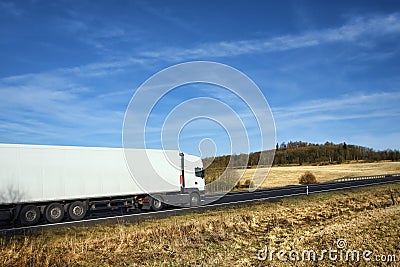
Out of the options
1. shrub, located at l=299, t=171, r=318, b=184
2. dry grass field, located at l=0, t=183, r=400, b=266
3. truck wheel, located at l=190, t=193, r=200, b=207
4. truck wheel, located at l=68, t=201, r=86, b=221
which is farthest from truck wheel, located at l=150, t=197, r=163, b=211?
shrub, located at l=299, t=171, r=318, b=184

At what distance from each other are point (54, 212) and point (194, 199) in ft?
28.3

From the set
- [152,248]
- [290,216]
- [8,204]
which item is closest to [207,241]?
[152,248]

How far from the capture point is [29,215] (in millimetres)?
18000

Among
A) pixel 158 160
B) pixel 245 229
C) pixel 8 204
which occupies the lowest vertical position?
pixel 245 229

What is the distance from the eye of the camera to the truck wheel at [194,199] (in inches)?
957

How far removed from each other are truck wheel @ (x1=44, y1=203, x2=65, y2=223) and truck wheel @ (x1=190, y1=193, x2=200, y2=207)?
7.95 meters

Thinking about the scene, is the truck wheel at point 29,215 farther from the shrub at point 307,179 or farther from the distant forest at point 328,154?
the distant forest at point 328,154

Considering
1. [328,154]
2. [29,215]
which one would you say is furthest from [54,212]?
[328,154]

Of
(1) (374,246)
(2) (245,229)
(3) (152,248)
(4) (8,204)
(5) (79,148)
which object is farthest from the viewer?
(5) (79,148)

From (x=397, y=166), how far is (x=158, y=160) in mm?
67440

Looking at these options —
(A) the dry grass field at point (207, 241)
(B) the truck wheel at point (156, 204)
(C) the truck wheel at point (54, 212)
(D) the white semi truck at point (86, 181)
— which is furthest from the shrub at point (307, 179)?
(C) the truck wheel at point (54, 212)

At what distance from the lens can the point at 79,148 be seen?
19.9 m

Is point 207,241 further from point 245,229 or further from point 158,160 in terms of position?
point 158,160

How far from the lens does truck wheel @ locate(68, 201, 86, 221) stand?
63.7 feet
